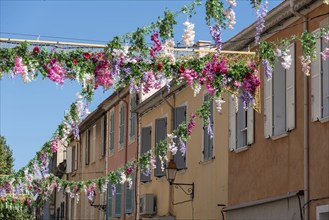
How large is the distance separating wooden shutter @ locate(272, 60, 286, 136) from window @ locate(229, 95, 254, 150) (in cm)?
120

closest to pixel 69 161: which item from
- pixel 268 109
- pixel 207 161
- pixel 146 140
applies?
pixel 146 140

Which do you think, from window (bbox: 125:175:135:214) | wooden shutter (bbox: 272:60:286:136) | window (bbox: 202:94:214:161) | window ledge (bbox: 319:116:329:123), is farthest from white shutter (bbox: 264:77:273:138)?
window (bbox: 125:175:135:214)

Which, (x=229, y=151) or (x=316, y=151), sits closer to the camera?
(x=316, y=151)

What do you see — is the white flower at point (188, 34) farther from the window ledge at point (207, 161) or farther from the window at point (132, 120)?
the window at point (132, 120)

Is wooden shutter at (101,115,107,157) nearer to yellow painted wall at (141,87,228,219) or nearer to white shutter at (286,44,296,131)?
yellow painted wall at (141,87,228,219)

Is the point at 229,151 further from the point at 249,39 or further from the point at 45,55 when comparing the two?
the point at 45,55

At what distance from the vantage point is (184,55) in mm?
13695

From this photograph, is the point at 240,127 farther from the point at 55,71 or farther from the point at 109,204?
the point at 109,204

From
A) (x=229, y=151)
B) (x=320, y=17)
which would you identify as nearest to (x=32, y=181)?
(x=229, y=151)

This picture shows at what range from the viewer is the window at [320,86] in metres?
15.4

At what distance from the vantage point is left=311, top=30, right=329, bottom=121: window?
15422 millimetres

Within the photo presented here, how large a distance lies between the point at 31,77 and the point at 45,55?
37cm

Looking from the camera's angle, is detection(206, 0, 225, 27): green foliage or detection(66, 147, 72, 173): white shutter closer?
detection(206, 0, 225, 27): green foliage

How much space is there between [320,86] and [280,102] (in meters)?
1.86
